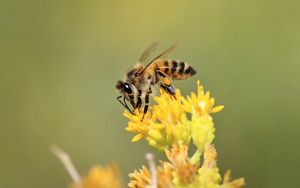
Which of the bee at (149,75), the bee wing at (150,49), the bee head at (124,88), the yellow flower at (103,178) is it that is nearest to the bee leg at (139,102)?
the bee at (149,75)

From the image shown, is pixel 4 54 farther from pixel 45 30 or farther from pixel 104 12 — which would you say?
pixel 104 12

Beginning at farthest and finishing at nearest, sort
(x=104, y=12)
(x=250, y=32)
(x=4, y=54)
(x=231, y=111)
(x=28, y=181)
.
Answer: (x=104, y=12) < (x=4, y=54) < (x=250, y=32) < (x=28, y=181) < (x=231, y=111)

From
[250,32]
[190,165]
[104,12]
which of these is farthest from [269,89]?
[190,165]

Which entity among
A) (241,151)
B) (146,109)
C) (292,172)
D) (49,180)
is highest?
Answer: (49,180)

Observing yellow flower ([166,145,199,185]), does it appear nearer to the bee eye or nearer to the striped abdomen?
the bee eye

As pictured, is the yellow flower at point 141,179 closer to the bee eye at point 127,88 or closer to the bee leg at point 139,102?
the bee leg at point 139,102

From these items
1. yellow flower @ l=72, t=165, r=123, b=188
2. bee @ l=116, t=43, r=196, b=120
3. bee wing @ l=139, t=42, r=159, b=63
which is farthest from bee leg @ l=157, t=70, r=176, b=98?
yellow flower @ l=72, t=165, r=123, b=188
